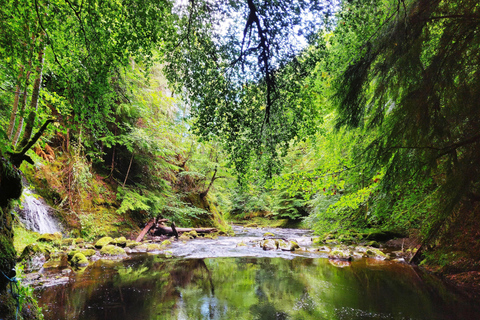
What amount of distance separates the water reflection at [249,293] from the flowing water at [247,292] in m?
0.01

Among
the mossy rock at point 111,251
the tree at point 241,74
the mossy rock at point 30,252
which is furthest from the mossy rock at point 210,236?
the tree at point 241,74

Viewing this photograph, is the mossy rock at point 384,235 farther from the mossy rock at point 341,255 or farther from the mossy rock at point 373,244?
the mossy rock at point 341,255

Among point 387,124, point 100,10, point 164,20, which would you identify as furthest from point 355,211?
point 100,10

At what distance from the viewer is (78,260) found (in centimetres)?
645

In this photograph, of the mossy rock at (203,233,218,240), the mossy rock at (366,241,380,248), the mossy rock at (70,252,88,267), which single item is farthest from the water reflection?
the mossy rock at (203,233,218,240)

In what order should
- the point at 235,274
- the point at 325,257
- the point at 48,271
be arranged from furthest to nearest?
the point at 325,257 < the point at 235,274 < the point at 48,271

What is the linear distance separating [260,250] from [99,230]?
6.53 metres

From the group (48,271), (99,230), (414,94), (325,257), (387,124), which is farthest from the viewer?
(99,230)

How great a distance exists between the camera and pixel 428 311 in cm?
434

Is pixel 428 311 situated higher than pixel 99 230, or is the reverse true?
pixel 99 230

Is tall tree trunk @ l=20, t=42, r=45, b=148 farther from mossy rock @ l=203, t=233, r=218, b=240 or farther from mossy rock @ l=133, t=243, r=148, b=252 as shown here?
mossy rock @ l=203, t=233, r=218, b=240

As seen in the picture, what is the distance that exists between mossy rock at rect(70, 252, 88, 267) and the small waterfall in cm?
214

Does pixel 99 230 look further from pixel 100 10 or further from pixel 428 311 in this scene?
pixel 428 311

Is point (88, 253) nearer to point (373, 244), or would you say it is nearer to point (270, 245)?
point (270, 245)
